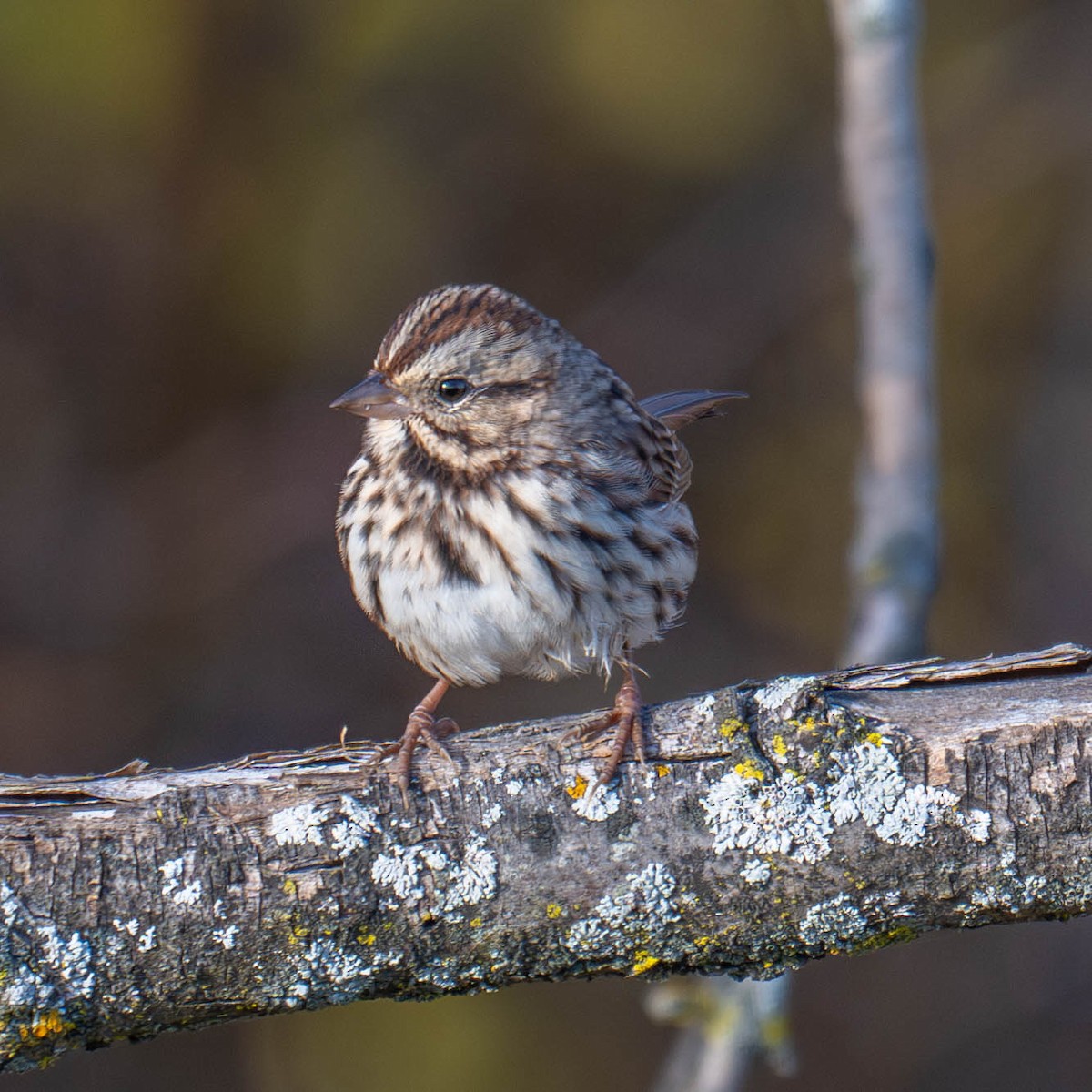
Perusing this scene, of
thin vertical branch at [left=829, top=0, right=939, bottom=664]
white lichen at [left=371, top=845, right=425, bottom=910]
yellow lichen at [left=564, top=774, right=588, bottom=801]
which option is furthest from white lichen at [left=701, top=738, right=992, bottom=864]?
thin vertical branch at [left=829, top=0, right=939, bottom=664]

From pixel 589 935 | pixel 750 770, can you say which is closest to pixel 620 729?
pixel 750 770

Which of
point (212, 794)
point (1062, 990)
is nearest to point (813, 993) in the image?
point (1062, 990)

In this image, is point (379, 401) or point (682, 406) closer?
point (379, 401)

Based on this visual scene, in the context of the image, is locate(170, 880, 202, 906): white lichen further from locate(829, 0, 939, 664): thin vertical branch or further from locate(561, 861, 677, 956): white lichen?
locate(829, 0, 939, 664): thin vertical branch

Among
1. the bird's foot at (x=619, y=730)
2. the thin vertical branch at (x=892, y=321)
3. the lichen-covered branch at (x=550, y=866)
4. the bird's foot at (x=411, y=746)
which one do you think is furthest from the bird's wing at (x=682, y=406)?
the lichen-covered branch at (x=550, y=866)

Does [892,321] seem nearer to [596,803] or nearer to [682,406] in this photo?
[682,406]

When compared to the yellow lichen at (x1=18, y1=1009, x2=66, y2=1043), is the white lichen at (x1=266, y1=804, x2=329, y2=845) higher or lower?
higher

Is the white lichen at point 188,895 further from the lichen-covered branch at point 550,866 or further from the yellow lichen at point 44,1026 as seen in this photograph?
the yellow lichen at point 44,1026
